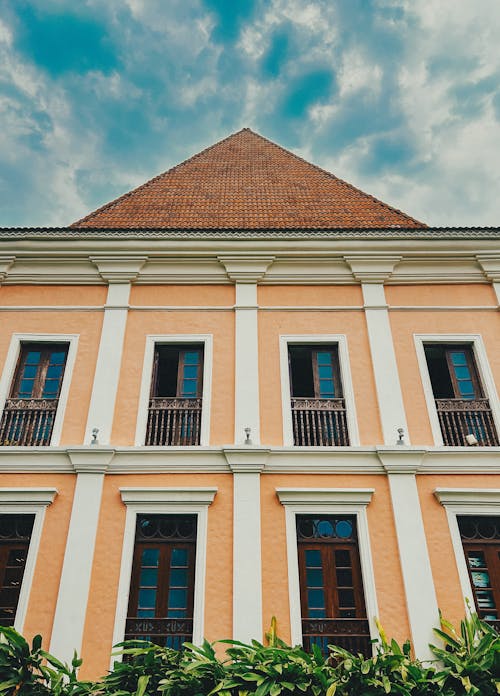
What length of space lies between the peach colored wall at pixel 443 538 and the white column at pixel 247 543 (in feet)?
6.88

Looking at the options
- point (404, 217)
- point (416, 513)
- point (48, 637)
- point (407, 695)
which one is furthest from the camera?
point (404, 217)

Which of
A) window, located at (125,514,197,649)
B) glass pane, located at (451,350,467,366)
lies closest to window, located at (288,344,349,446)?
glass pane, located at (451,350,467,366)

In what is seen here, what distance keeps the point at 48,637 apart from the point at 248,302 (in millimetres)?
5139

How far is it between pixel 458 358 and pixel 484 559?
2.92 metres

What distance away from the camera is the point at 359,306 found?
8.09 metres

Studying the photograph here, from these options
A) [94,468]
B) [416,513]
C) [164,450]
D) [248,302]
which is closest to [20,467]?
[94,468]

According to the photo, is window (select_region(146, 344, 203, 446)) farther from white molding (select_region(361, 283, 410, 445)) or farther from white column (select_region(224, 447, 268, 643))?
white molding (select_region(361, 283, 410, 445))

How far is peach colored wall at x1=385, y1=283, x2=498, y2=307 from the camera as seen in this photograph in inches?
320

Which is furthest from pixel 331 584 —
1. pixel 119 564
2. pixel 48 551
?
pixel 48 551

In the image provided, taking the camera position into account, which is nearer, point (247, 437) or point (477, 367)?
point (247, 437)

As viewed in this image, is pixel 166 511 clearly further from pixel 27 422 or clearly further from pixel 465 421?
pixel 465 421

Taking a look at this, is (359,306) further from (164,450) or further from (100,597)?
(100,597)

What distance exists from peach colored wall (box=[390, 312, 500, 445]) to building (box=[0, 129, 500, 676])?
0.03m

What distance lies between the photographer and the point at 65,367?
7.58 metres
